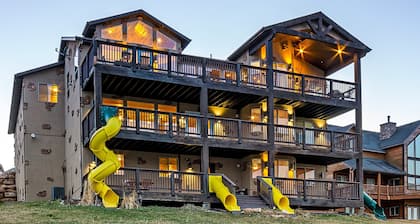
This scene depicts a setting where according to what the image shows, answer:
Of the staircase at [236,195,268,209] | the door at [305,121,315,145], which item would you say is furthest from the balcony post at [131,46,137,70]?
the door at [305,121,315,145]

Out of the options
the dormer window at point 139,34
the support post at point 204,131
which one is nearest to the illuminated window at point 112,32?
the dormer window at point 139,34

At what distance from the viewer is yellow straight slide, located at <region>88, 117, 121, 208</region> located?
2186 centimetres

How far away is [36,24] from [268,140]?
19.1 meters

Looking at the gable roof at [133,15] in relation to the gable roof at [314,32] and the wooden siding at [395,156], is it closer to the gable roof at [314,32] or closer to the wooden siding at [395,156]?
the gable roof at [314,32]

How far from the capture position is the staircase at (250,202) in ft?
79.2

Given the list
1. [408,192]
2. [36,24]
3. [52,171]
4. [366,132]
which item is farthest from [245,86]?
[366,132]

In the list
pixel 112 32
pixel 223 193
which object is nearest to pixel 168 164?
pixel 223 193

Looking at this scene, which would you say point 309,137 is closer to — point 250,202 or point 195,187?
point 250,202

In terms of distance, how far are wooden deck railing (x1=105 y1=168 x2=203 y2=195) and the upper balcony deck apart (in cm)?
395

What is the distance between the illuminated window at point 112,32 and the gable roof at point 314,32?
20.7 feet

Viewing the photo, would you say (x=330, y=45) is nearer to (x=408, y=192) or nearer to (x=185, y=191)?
(x=185, y=191)

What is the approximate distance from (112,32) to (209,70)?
4723mm

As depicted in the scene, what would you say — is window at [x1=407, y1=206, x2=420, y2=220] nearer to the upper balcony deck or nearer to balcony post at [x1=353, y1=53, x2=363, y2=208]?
balcony post at [x1=353, y1=53, x2=363, y2=208]

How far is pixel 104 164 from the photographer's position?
72.9ft
